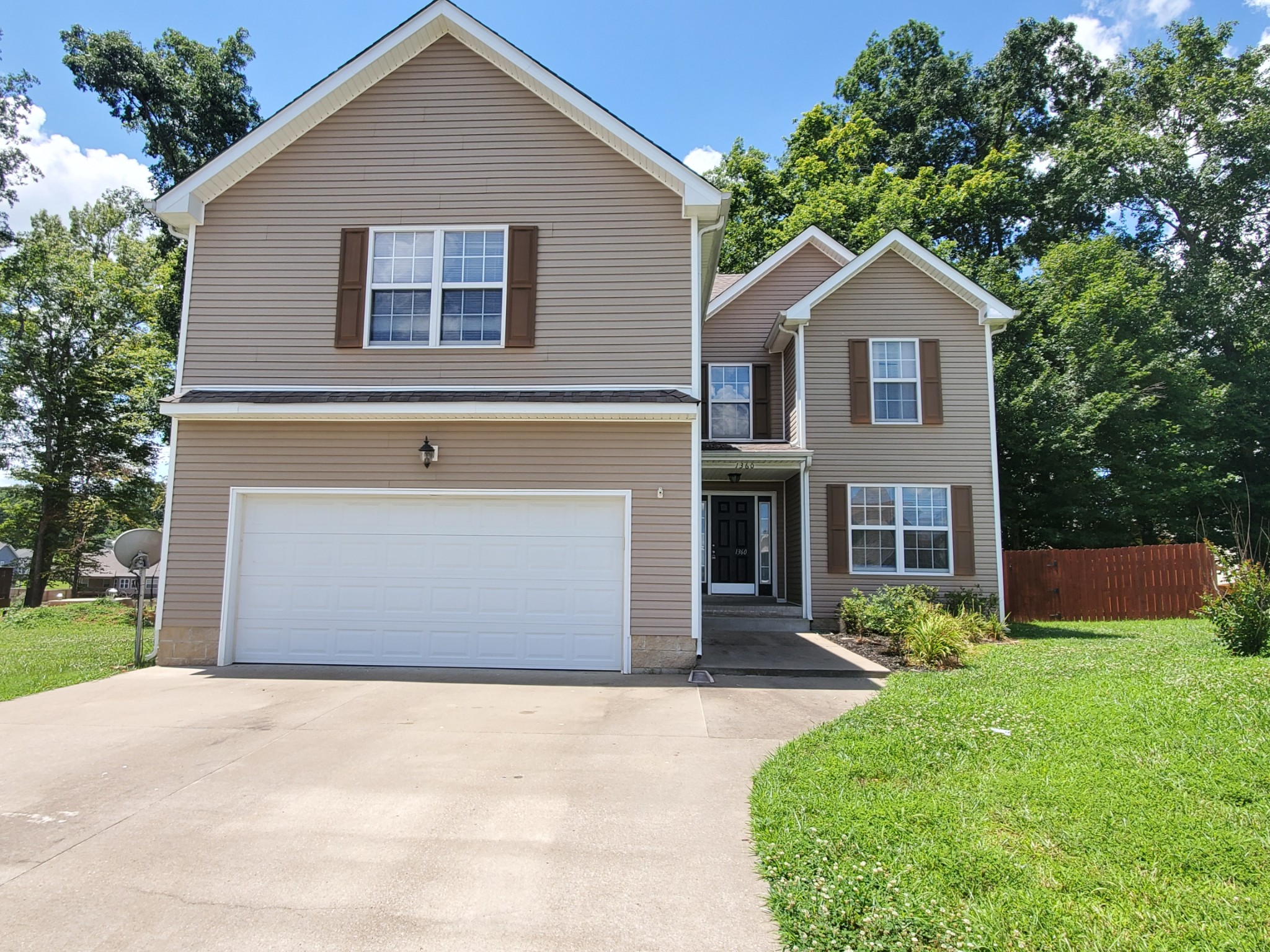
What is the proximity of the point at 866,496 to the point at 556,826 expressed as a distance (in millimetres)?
10586

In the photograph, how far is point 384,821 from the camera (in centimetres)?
414

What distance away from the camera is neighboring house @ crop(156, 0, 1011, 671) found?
8.85m

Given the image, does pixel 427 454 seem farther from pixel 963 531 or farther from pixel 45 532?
pixel 45 532

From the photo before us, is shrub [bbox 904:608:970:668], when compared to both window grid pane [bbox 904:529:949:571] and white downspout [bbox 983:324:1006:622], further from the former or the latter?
white downspout [bbox 983:324:1006:622]

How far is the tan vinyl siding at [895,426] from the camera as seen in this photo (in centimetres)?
1316

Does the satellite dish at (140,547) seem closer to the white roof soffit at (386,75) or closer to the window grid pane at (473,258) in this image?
the white roof soffit at (386,75)

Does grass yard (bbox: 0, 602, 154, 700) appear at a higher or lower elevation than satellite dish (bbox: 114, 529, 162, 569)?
lower

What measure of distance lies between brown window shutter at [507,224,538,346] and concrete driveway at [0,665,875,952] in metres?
4.51

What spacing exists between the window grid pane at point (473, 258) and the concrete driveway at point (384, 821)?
5.32 meters

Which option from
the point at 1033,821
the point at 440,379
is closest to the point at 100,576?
the point at 440,379

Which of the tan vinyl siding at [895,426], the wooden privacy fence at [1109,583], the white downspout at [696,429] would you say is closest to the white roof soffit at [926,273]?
the tan vinyl siding at [895,426]

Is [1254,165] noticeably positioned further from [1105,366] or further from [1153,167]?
[1105,366]

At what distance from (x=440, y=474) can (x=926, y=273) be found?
9.97 m

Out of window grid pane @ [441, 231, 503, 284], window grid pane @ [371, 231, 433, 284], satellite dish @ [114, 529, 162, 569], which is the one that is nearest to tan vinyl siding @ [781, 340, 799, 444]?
window grid pane @ [441, 231, 503, 284]
